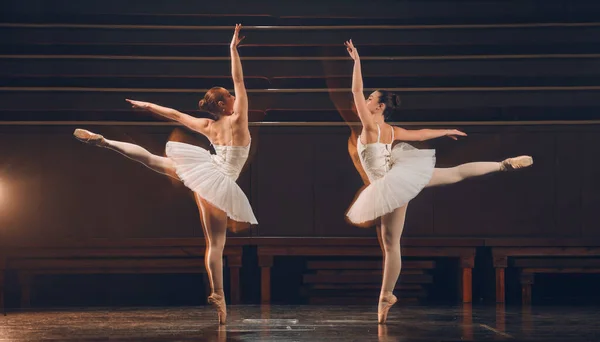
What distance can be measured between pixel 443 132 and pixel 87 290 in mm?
4087

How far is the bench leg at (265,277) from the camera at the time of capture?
873cm

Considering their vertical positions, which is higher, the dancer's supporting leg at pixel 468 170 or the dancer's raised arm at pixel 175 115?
the dancer's raised arm at pixel 175 115

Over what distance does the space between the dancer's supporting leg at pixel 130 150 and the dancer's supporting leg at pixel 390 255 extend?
5.04 ft

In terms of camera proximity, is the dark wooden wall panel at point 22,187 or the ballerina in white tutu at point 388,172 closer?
the ballerina in white tutu at point 388,172

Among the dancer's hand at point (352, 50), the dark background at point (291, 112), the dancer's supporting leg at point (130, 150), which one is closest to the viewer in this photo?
the dancer's supporting leg at point (130, 150)

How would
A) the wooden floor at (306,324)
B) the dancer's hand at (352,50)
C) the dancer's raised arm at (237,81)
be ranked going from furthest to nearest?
the dancer's hand at (352,50) < the dancer's raised arm at (237,81) < the wooden floor at (306,324)

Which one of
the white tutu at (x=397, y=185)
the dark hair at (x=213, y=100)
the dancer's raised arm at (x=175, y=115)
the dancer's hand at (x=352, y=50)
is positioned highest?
the dancer's hand at (x=352, y=50)

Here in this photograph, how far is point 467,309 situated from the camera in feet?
25.5

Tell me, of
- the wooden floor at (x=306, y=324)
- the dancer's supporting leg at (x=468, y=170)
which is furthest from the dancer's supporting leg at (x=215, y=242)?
the dancer's supporting leg at (x=468, y=170)

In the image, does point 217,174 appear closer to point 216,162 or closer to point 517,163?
point 216,162

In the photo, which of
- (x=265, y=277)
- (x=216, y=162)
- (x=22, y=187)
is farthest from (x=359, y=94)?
(x=22, y=187)

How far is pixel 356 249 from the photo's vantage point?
8.77 m

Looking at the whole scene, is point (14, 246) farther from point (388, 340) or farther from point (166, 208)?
point (388, 340)

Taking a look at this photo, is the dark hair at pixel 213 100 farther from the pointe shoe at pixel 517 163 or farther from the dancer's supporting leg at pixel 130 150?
the pointe shoe at pixel 517 163
